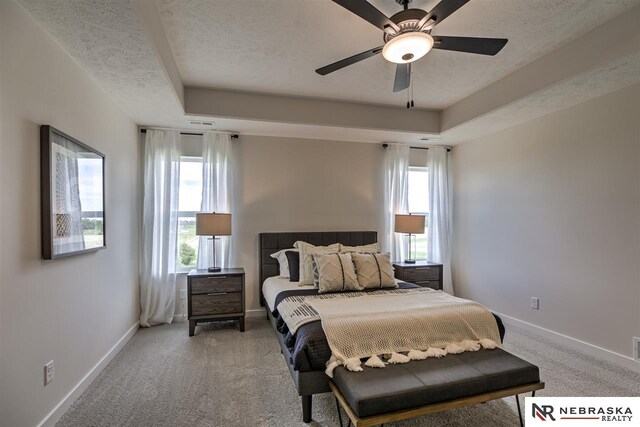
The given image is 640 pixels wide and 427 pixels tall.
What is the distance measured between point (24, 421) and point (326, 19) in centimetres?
314

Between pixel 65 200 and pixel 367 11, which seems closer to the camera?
pixel 367 11

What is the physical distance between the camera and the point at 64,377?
2.18 meters

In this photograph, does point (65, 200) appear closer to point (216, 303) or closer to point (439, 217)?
point (216, 303)

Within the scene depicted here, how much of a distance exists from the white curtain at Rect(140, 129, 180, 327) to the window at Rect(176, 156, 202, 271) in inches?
5.1

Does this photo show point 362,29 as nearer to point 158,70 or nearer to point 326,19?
point 326,19

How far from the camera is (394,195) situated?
4.77 meters

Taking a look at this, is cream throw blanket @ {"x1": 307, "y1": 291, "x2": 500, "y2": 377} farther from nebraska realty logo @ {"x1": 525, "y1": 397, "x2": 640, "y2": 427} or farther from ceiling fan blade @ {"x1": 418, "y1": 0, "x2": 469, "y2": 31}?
ceiling fan blade @ {"x1": 418, "y1": 0, "x2": 469, "y2": 31}

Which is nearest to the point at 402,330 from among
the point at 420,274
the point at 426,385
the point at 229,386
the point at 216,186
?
the point at 426,385

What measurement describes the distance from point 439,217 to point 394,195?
0.82 meters

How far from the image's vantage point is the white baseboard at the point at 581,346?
109 inches

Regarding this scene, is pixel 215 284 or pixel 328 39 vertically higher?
pixel 328 39

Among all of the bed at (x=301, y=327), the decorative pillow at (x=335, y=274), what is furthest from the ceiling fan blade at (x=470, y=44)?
the decorative pillow at (x=335, y=274)

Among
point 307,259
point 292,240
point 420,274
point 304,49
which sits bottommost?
point 420,274

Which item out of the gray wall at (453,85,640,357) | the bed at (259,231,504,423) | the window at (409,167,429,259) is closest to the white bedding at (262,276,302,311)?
the bed at (259,231,504,423)
